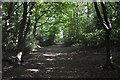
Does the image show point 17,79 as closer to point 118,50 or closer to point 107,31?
point 107,31

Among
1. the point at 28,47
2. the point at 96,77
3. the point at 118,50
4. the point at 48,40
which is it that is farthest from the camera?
the point at 48,40

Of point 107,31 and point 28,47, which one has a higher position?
point 107,31

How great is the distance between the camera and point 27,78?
5.27m

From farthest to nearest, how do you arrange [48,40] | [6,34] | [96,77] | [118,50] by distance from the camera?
[48,40]
[6,34]
[118,50]
[96,77]

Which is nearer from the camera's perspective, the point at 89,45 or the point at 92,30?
the point at 92,30

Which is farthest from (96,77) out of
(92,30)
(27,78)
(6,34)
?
(6,34)

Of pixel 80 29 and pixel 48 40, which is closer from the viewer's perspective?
pixel 80 29

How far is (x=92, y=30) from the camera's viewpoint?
12.5 metres

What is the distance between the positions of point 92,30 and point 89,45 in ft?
6.47

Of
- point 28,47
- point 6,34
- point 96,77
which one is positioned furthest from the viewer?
point 28,47

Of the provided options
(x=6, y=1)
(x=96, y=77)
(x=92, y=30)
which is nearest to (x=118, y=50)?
(x=92, y=30)

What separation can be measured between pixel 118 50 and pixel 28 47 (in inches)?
353

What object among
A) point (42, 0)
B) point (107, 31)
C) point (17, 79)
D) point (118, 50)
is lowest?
point (17, 79)

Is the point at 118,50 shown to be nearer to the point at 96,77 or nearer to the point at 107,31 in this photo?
the point at 107,31
